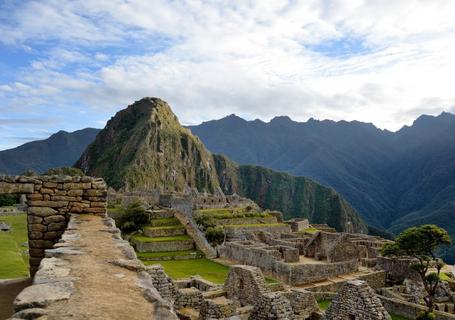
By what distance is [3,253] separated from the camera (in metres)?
16.9

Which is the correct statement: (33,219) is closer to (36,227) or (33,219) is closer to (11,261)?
(36,227)

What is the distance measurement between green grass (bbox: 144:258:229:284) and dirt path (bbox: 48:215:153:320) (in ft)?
63.8

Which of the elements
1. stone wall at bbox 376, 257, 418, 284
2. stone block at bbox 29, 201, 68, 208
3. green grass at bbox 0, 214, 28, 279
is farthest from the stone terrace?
stone wall at bbox 376, 257, 418, 284

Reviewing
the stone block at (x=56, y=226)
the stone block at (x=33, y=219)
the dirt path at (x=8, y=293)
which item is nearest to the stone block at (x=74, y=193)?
the stone block at (x=56, y=226)

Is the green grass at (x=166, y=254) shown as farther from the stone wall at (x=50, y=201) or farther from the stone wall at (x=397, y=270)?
the stone wall at (x=50, y=201)

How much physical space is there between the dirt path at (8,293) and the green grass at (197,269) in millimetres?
16036

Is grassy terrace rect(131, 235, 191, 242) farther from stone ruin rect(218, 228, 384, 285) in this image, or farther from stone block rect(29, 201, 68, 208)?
stone block rect(29, 201, 68, 208)

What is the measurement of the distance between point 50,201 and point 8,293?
2065mm

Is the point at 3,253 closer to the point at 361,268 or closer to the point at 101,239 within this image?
the point at 101,239

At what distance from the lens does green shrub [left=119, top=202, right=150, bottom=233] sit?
4066cm

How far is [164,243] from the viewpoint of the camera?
3691cm

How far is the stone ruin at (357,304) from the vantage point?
775cm

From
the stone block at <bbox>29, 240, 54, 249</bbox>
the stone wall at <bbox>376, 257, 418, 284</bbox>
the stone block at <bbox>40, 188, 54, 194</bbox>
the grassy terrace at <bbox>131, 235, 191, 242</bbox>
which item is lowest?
the stone wall at <bbox>376, 257, 418, 284</bbox>

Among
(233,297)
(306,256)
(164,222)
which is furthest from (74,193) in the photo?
(164,222)
